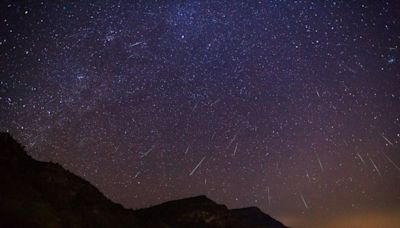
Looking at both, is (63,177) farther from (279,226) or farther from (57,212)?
(279,226)

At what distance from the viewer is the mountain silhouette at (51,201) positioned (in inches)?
1284

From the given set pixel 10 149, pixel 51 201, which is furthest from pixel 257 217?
pixel 10 149

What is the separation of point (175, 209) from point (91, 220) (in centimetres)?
2299

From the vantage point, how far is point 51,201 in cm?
4000

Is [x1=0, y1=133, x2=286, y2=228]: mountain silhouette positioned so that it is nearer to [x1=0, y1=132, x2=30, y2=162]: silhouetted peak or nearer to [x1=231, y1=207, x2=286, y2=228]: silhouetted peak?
[x1=0, y1=132, x2=30, y2=162]: silhouetted peak

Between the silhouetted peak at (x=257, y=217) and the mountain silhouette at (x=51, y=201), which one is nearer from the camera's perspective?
the mountain silhouette at (x=51, y=201)

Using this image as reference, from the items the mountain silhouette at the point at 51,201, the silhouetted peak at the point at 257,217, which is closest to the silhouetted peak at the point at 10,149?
the mountain silhouette at the point at 51,201

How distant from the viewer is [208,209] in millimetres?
63938

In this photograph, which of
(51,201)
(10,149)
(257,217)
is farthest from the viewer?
(257,217)

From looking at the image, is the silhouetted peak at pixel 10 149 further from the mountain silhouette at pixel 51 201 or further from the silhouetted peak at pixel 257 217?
the silhouetted peak at pixel 257 217

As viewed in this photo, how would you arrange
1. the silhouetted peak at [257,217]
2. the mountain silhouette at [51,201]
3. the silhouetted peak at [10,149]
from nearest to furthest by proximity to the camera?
the mountain silhouette at [51,201], the silhouetted peak at [10,149], the silhouetted peak at [257,217]

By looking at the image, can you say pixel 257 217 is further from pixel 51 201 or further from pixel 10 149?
pixel 10 149

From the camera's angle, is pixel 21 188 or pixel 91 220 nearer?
pixel 21 188

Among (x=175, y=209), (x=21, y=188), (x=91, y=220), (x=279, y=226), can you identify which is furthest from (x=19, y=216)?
(x=279, y=226)
